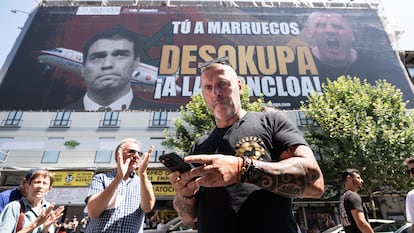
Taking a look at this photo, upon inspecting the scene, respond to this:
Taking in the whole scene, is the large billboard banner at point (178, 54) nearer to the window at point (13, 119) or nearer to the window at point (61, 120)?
the window at point (13, 119)

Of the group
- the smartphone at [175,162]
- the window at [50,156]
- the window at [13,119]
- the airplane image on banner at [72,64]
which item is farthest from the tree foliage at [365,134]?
the window at [13,119]

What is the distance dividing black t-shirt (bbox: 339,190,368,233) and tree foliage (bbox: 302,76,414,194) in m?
9.77

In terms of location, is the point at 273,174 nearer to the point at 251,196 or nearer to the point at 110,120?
the point at 251,196

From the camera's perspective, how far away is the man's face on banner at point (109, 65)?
63.0 ft

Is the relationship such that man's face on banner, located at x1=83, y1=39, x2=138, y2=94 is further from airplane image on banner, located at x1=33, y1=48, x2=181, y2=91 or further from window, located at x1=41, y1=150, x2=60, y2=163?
window, located at x1=41, y1=150, x2=60, y2=163

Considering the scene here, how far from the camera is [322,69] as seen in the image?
20266 mm

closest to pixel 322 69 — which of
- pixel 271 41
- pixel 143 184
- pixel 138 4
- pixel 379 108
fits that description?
pixel 271 41

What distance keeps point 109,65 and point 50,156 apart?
8.23 meters

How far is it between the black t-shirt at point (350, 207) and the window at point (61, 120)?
62.9ft

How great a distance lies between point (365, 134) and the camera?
11938 millimetres

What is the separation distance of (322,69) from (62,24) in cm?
2382

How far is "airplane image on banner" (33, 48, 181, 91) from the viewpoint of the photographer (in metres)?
19.6

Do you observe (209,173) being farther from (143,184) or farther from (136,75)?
(136,75)

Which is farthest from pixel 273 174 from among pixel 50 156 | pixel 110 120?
pixel 50 156
